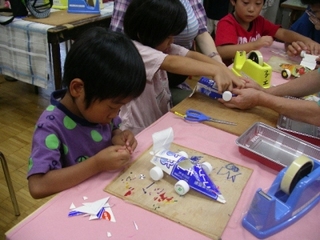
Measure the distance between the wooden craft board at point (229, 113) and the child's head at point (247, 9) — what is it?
2.62 ft

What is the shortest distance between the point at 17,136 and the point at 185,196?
1.82 metres

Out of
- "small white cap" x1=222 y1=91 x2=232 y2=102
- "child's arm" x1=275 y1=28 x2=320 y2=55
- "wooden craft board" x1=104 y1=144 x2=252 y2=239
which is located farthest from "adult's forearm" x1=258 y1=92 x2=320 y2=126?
"child's arm" x1=275 y1=28 x2=320 y2=55

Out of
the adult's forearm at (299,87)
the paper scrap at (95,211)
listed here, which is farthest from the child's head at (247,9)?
the paper scrap at (95,211)

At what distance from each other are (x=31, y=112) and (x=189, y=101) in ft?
5.59

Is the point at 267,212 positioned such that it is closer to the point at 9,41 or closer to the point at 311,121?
the point at 311,121

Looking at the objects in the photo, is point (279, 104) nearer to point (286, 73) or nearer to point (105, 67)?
point (286, 73)

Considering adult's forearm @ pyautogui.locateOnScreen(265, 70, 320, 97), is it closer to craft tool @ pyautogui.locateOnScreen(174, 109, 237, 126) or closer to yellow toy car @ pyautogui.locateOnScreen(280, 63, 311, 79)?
yellow toy car @ pyautogui.locateOnScreen(280, 63, 311, 79)

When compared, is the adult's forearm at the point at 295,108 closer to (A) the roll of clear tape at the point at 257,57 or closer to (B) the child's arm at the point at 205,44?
(A) the roll of clear tape at the point at 257,57

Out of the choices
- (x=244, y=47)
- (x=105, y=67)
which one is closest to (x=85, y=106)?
(x=105, y=67)

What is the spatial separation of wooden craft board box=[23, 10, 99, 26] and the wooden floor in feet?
2.33

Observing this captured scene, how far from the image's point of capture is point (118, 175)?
2.84 feet

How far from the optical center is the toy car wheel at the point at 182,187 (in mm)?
793

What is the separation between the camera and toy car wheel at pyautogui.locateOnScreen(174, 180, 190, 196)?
79cm

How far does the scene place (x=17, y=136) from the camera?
2312 millimetres
